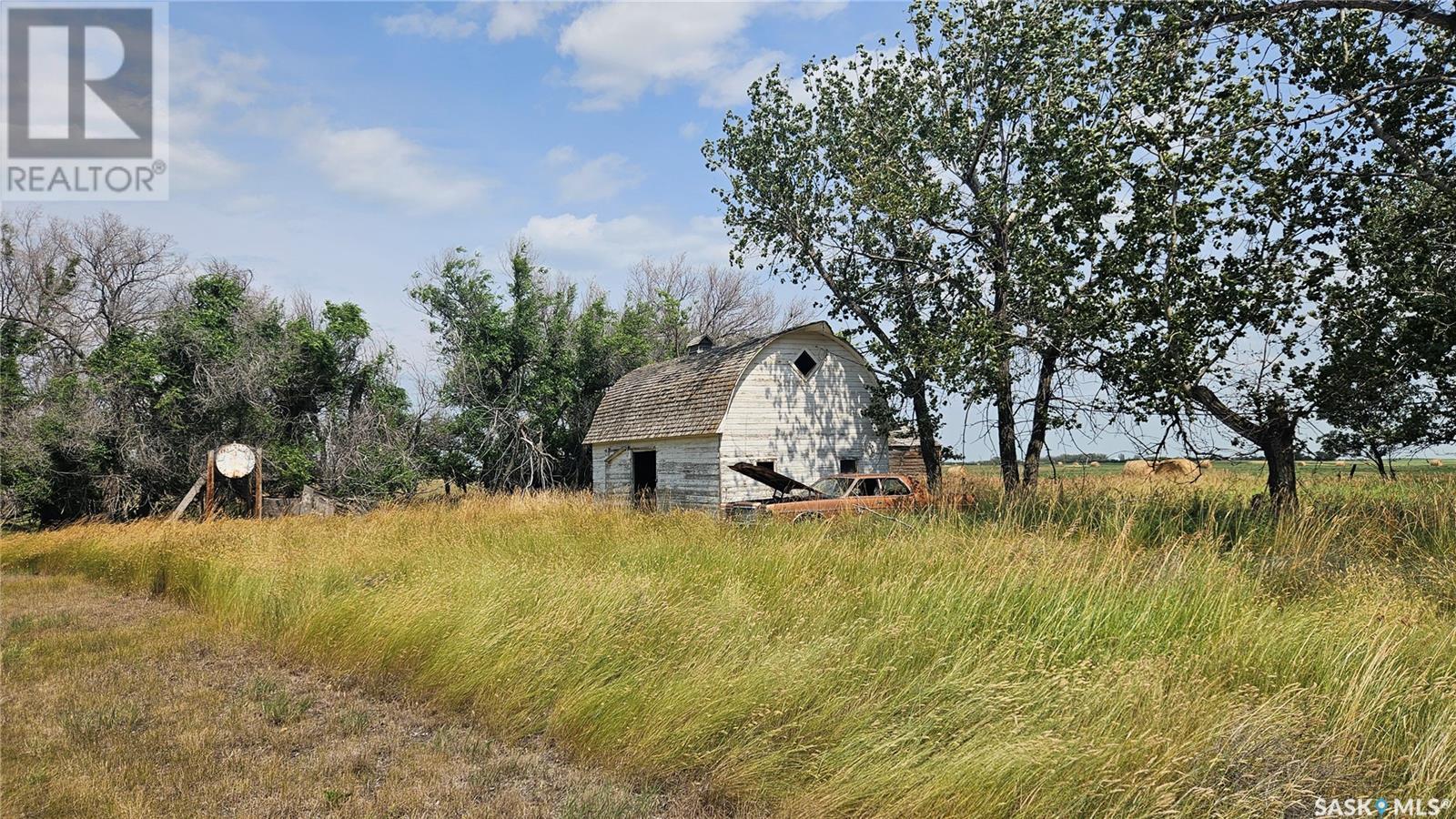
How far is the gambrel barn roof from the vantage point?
64.3 feet

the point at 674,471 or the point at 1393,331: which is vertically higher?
the point at 1393,331

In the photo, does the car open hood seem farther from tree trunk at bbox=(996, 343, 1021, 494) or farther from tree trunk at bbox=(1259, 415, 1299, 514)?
tree trunk at bbox=(1259, 415, 1299, 514)

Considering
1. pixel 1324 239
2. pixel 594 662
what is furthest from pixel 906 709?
pixel 1324 239

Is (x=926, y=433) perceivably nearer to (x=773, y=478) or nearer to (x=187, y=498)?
(x=773, y=478)

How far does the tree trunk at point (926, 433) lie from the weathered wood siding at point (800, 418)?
1.70 m

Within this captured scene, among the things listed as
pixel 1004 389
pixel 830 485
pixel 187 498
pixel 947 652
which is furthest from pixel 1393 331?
pixel 187 498

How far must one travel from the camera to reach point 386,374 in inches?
997

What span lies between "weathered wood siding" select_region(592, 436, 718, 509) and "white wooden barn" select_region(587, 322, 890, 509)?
0.04 metres

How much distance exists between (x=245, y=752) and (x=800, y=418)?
16316mm

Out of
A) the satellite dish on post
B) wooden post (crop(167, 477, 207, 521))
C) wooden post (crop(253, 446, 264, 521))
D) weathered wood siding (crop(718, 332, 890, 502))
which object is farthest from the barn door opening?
wooden post (crop(167, 477, 207, 521))

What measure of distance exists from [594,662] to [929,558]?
3.13 metres

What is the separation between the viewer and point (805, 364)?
826 inches

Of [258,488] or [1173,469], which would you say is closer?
[258,488]

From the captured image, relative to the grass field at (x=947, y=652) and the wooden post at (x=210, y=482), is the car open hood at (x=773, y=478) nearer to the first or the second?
the grass field at (x=947, y=652)
